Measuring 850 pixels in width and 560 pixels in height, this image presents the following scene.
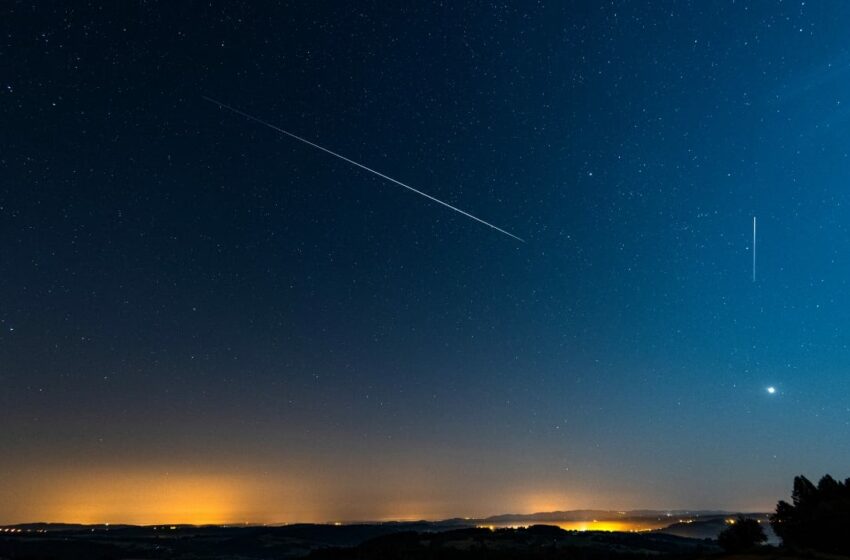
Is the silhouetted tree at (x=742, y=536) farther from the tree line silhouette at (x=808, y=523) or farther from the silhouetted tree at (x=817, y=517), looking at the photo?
the silhouetted tree at (x=817, y=517)

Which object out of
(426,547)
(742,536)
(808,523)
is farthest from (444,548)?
(808,523)

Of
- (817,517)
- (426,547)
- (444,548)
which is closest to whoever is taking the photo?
(817,517)

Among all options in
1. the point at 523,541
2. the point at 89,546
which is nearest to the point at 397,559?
the point at 523,541

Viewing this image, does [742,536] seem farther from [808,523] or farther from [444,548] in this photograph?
[444,548]

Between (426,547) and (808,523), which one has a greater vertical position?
(808,523)

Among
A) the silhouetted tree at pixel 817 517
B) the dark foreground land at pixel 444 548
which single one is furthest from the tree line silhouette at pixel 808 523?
the dark foreground land at pixel 444 548

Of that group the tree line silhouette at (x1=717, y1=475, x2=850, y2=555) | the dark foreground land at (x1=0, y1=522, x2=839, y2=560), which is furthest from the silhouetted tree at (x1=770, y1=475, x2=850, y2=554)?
the dark foreground land at (x1=0, y1=522, x2=839, y2=560)

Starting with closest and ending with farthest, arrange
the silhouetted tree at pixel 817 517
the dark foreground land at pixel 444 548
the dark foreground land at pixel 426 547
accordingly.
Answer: the silhouetted tree at pixel 817 517 < the dark foreground land at pixel 444 548 < the dark foreground land at pixel 426 547

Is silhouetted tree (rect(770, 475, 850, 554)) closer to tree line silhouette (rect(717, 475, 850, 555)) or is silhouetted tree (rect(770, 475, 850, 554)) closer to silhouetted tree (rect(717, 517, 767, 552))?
tree line silhouette (rect(717, 475, 850, 555))

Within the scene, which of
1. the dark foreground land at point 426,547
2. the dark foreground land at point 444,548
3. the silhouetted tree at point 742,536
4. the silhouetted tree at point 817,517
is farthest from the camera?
the dark foreground land at point 426,547
